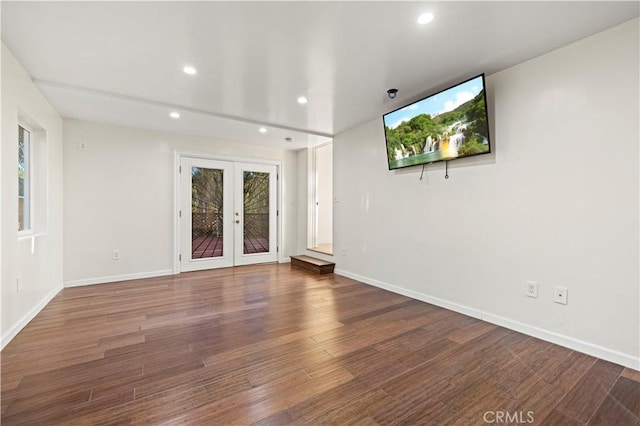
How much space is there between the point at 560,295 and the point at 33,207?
5.21 m

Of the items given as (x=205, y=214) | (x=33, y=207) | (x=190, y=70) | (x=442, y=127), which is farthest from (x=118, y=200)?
(x=442, y=127)

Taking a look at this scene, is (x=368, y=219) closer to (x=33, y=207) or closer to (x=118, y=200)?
(x=118, y=200)

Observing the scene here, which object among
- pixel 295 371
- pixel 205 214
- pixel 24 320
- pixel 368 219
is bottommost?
pixel 295 371

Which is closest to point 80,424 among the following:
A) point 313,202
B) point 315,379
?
point 315,379

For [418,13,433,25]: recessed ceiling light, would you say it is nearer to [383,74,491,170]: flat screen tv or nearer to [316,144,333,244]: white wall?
[383,74,491,170]: flat screen tv

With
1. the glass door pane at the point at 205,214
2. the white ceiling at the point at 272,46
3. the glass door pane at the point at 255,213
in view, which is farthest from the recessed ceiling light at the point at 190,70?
the glass door pane at the point at 255,213

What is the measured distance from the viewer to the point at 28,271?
2.77 meters

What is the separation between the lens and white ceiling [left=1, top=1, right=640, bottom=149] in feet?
6.09

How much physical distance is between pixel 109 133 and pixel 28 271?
7.54 feet

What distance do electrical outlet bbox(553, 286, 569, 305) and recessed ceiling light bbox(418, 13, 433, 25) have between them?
227 centimetres

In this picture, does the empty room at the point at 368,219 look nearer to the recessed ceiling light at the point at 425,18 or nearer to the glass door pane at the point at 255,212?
the recessed ceiling light at the point at 425,18

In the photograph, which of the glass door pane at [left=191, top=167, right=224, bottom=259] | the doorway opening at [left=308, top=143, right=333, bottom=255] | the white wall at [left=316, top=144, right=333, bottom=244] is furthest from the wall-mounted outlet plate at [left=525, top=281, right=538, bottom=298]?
the glass door pane at [left=191, top=167, right=224, bottom=259]

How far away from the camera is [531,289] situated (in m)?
2.48

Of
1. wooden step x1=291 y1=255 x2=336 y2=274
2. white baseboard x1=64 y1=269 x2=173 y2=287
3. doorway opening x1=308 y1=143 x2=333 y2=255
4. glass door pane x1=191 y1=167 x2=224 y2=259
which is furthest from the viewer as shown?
doorway opening x1=308 y1=143 x2=333 y2=255
